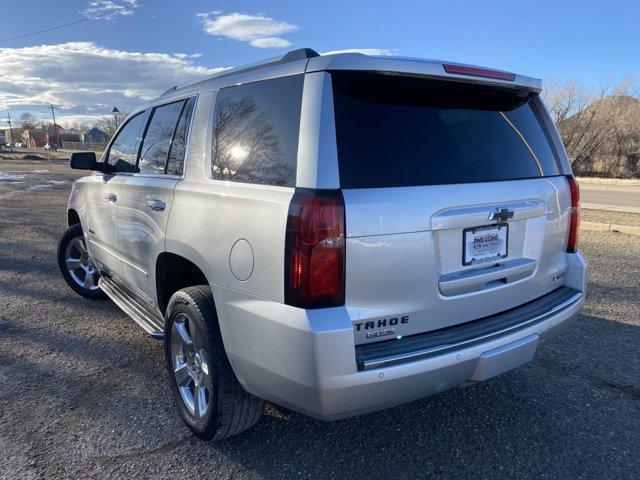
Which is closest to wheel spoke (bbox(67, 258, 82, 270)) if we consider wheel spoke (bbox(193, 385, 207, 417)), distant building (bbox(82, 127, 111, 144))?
wheel spoke (bbox(193, 385, 207, 417))

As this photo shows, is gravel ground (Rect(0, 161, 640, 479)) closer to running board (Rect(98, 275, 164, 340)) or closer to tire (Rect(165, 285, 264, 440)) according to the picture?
tire (Rect(165, 285, 264, 440))

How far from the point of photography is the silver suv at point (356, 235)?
1.97 meters

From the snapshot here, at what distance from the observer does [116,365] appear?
3.58 meters

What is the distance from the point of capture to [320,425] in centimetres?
284

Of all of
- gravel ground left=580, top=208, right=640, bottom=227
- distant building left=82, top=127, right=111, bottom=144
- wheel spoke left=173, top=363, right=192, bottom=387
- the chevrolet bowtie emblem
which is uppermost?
distant building left=82, top=127, right=111, bottom=144

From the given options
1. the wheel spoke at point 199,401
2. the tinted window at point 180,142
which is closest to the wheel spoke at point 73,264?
the tinted window at point 180,142

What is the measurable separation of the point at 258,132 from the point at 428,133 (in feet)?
2.72

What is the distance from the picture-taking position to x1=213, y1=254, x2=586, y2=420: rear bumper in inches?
75.5

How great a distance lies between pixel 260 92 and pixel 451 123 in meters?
0.98

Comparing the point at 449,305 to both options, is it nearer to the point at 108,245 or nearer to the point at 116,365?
the point at 116,365

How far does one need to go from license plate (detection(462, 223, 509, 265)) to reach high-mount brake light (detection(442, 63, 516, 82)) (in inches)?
29.8

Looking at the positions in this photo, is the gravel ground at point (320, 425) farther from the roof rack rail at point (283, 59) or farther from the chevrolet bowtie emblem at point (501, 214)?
the roof rack rail at point (283, 59)

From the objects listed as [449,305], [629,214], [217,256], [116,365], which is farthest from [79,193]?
[629,214]

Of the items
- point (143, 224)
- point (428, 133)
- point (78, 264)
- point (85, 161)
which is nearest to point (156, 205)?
point (143, 224)
